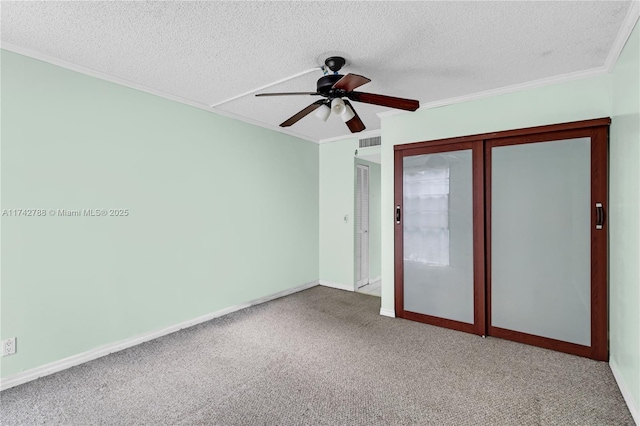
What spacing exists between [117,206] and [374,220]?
404 cm

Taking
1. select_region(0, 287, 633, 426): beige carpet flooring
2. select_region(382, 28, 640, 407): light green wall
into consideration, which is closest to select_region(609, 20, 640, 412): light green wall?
select_region(382, 28, 640, 407): light green wall

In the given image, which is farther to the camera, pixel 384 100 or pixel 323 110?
pixel 323 110

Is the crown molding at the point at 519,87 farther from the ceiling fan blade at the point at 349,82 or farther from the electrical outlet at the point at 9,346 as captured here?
the electrical outlet at the point at 9,346

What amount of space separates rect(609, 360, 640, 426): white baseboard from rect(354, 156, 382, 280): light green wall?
345cm

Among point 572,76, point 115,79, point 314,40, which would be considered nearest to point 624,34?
point 572,76

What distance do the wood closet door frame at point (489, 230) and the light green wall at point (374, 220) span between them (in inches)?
72.7

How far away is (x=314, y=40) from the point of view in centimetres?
221

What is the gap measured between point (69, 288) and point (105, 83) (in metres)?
1.84

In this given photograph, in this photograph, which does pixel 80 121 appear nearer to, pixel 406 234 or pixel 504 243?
pixel 406 234

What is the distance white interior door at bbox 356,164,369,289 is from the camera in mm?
5180

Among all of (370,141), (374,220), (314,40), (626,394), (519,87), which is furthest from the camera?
(374,220)

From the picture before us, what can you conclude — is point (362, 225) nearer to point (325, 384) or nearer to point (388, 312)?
point (388, 312)

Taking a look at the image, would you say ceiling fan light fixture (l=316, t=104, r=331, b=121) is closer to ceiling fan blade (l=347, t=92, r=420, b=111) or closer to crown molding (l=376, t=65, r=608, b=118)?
ceiling fan blade (l=347, t=92, r=420, b=111)

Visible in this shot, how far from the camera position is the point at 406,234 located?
363cm
